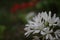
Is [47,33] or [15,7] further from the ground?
[15,7]

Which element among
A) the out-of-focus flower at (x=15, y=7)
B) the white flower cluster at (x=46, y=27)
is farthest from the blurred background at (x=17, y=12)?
the white flower cluster at (x=46, y=27)

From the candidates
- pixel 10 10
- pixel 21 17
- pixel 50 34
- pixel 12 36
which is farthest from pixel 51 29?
pixel 10 10

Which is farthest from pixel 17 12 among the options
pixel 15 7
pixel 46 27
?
pixel 46 27

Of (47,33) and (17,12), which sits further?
(17,12)

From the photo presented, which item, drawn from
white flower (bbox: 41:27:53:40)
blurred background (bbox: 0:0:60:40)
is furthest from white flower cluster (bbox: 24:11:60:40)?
blurred background (bbox: 0:0:60:40)

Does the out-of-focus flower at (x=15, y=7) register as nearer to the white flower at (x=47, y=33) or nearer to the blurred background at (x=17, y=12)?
the blurred background at (x=17, y=12)

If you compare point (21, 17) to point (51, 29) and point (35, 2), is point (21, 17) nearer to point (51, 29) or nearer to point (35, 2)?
point (35, 2)

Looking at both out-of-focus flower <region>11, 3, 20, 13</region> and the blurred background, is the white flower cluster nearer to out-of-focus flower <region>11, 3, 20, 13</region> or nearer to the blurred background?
the blurred background

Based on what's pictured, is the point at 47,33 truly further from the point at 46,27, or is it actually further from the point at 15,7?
the point at 15,7
